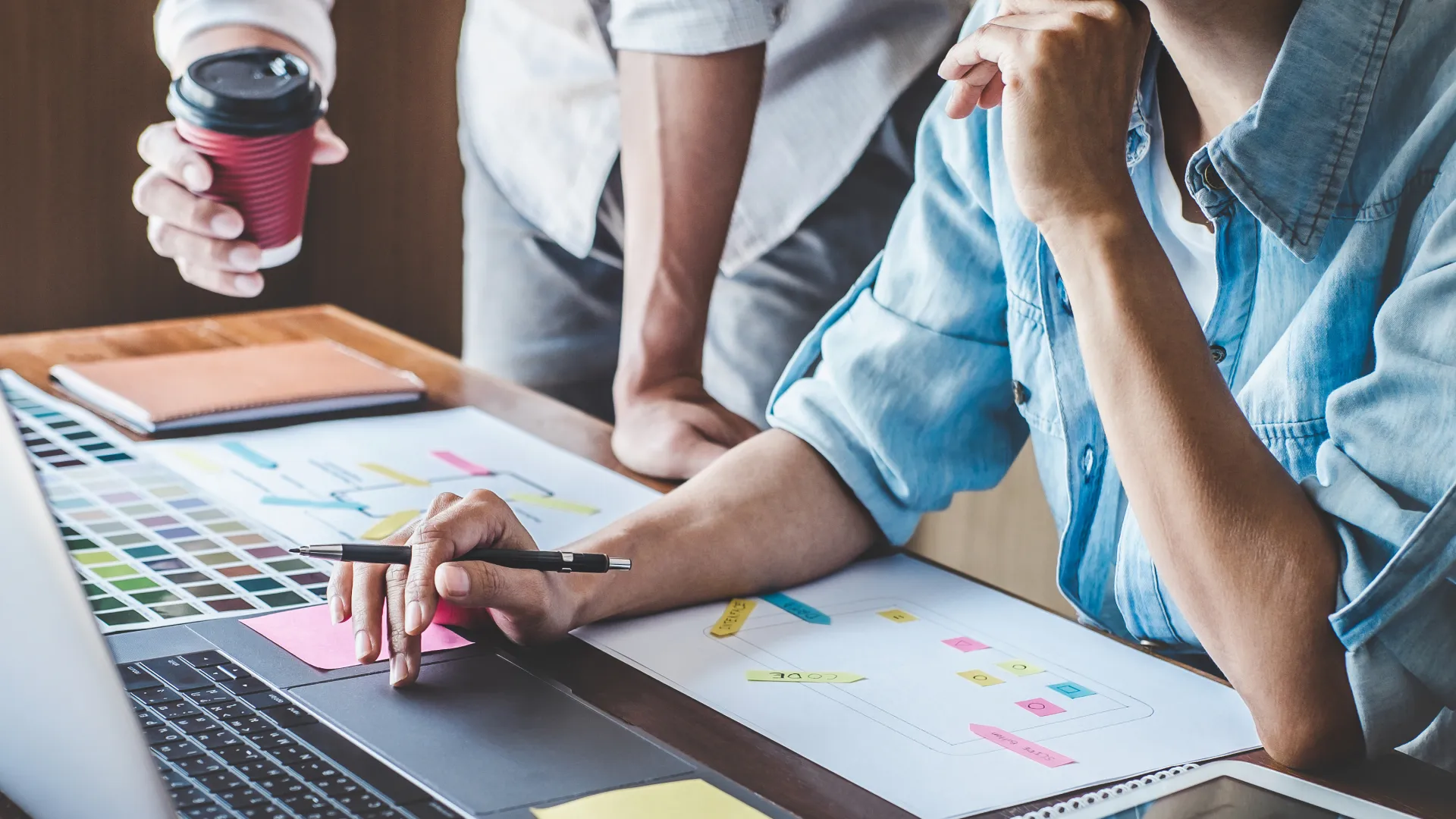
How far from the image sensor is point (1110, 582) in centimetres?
107

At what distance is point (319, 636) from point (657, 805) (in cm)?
29

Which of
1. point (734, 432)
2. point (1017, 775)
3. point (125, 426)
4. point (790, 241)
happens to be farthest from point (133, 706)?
point (790, 241)

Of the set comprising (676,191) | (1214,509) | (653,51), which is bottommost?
(1214,509)

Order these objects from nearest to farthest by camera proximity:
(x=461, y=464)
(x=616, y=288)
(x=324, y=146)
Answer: (x=461, y=464) < (x=324, y=146) < (x=616, y=288)

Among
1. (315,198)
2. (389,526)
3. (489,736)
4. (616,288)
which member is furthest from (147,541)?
(315,198)

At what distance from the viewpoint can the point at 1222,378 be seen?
0.82 meters

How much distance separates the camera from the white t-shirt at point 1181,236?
99 cm

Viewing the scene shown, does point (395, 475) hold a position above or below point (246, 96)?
below

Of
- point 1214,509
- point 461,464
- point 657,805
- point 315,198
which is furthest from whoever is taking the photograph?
point 315,198

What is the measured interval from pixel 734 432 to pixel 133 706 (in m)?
0.70

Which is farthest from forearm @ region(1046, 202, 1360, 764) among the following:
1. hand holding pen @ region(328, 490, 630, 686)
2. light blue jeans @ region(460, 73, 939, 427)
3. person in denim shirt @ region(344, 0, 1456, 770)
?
light blue jeans @ region(460, 73, 939, 427)

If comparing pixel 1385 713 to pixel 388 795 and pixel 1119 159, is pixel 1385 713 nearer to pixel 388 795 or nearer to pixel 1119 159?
pixel 1119 159

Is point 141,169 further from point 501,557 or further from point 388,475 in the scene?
point 501,557

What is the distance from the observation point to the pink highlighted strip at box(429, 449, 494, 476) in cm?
120
